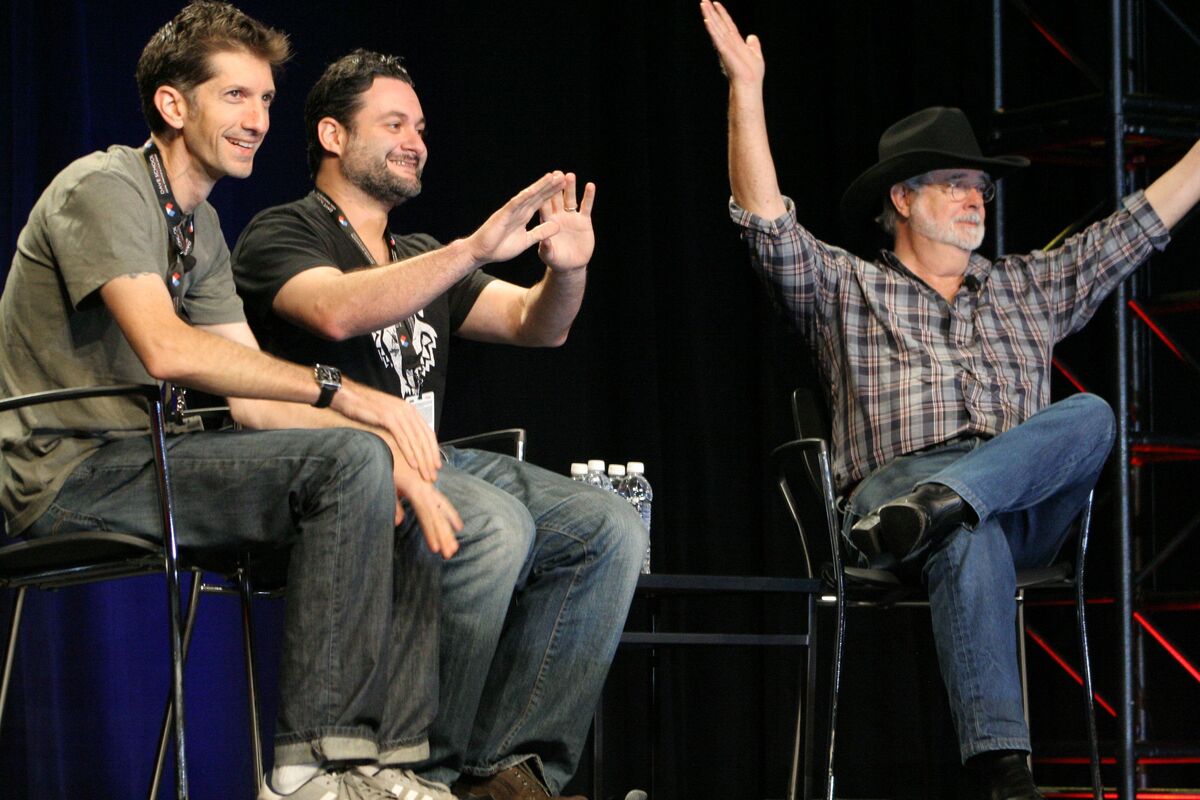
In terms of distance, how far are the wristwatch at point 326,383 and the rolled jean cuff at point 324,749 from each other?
1.58 feet

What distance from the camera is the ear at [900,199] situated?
133 inches

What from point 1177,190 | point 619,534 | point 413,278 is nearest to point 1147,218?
point 1177,190

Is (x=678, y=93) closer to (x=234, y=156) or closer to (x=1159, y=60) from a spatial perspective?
(x=1159, y=60)

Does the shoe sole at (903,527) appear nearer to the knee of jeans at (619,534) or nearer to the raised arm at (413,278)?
the knee of jeans at (619,534)

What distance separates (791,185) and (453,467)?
75.8 inches

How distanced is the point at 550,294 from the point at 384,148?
0.41 meters

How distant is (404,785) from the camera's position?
1975 millimetres

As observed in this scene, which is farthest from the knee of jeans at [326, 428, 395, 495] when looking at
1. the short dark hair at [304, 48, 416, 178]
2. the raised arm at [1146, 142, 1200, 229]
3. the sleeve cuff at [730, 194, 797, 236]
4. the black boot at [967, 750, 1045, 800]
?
the raised arm at [1146, 142, 1200, 229]

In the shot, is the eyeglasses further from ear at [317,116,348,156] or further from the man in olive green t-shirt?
the man in olive green t-shirt

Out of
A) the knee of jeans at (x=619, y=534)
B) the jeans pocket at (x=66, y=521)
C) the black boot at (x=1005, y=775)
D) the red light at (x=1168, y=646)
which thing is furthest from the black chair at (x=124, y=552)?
the red light at (x=1168, y=646)

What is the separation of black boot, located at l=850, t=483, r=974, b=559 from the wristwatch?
0.98 meters

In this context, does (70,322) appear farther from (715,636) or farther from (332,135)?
(715,636)

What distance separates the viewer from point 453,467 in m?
2.45

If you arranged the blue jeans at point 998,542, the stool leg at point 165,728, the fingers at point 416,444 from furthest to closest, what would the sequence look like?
the stool leg at point 165,728 < the blue jeans at point 998,542 < the fingers at point 416,444
